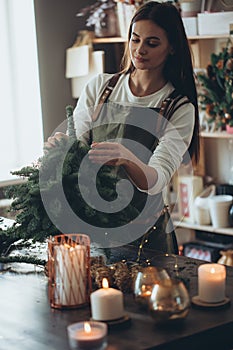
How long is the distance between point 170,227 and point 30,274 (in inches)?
26.1

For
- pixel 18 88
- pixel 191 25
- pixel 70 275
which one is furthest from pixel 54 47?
pixel 70 275

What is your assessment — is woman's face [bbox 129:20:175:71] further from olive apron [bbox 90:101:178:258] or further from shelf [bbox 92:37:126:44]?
shelf [bbox 92:37:126:44]

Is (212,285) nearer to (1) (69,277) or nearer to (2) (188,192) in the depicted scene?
(1) (69,277)

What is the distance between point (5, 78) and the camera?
4.46 meters

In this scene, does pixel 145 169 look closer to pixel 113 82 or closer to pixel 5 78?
pixel 113 82

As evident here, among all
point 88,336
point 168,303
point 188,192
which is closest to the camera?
point 88,336

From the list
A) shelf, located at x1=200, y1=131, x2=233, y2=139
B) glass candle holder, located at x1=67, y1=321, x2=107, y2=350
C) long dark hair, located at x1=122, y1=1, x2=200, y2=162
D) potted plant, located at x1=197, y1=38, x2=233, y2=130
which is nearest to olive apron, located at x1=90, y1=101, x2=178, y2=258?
long dark hair, located at x1=122, y1=1, x2=200, y2=162

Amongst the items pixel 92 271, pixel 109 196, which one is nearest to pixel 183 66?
pixel 109 196

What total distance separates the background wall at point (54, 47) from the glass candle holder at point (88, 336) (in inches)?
118

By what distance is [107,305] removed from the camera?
174 centimetres

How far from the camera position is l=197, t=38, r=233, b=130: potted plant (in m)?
3.78

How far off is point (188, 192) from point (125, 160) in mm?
2148

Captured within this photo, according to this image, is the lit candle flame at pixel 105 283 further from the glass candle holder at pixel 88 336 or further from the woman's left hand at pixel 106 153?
the woman's left hand at pixel 106 153

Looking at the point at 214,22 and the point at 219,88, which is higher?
the point at 214,22
